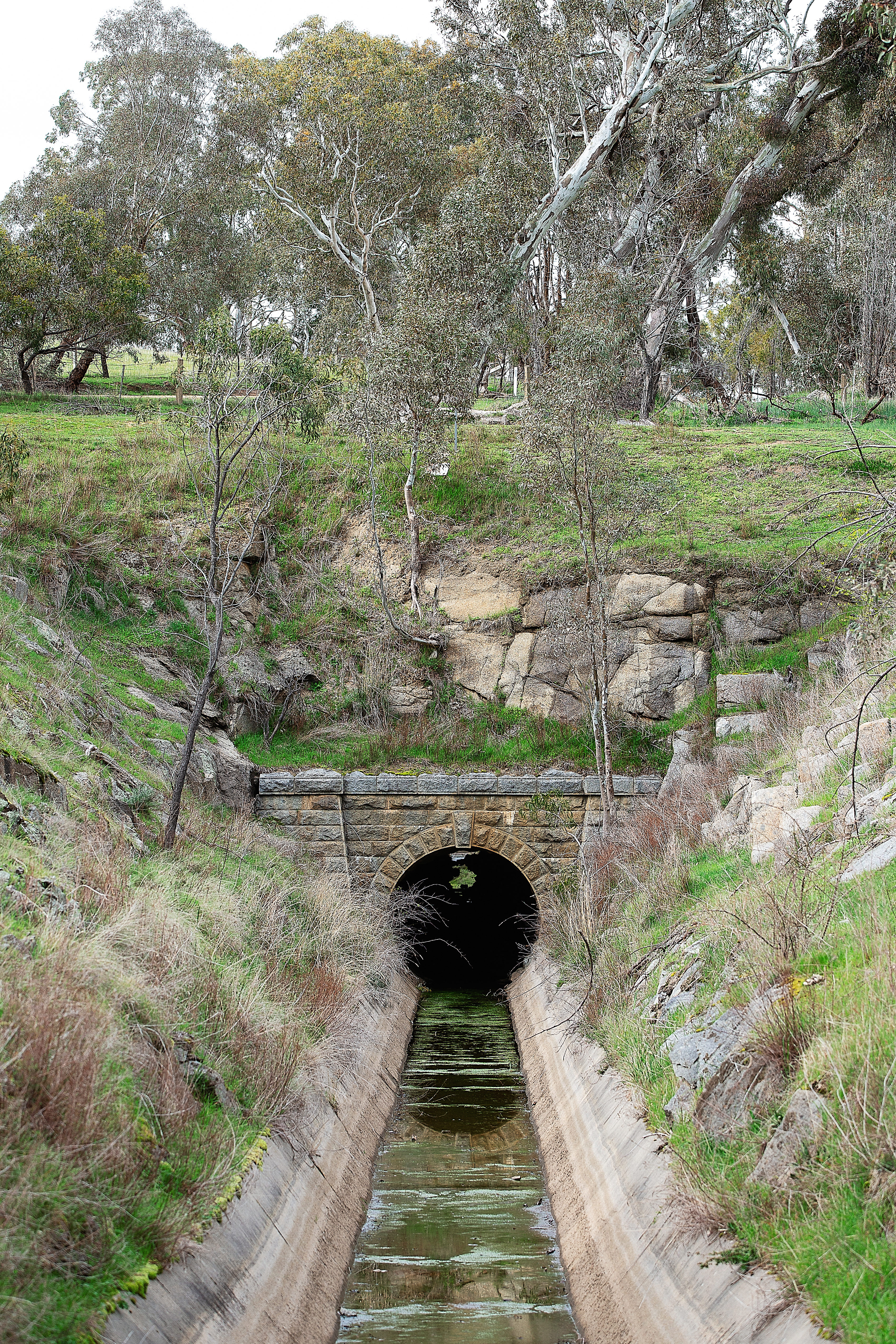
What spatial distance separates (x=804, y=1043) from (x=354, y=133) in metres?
28.1

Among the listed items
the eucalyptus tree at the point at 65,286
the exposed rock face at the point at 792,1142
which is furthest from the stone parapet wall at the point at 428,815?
the eucalyptus tree at the point at 65,286

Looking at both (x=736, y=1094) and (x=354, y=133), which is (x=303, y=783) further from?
(x=354, y=133)

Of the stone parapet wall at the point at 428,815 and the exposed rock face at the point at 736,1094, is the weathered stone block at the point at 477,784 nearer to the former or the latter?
the stone parapet wall at the point at 428,815

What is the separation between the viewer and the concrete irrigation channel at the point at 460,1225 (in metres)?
5.48

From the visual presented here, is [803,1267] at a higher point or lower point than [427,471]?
lower

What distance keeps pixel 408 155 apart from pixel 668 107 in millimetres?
6716

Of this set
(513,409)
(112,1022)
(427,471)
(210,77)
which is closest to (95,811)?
(112,1022)

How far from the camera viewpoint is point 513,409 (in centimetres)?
2888

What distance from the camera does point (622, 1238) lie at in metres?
6.99

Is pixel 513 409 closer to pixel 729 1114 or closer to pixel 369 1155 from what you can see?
pixel 369 1155

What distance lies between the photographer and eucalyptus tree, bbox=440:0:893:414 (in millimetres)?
25703

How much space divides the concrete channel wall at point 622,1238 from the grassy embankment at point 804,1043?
0.57 ft

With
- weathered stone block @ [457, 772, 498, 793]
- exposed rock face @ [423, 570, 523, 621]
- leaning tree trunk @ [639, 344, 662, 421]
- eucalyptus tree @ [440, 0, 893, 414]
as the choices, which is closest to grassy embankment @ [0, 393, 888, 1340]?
exposed rock face @ [423, 570, 523, 621]

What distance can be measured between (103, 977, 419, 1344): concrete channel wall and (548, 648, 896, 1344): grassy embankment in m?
2.34
